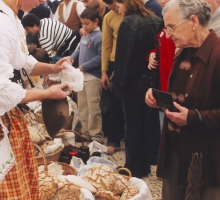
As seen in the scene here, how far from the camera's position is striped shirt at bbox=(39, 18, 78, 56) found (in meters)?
5.21

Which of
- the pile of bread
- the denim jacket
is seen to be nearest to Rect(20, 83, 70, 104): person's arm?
the pile of bread

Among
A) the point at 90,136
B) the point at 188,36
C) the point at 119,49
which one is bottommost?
the point at 90,136

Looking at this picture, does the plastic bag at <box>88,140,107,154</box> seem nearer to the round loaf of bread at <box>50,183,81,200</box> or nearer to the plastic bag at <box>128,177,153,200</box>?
the plastic bag at <box>128,177,153,200</box>

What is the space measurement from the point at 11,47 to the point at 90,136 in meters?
2.93

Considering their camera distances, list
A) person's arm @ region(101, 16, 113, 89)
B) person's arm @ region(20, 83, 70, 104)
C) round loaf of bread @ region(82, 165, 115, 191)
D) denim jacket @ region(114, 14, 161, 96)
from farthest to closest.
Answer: person's arm @ region(101, 16, 113, 89) < denim jacket @ region(114, 14, 161, 96) < round loaf of bread @ region(82, 165, 115, 191) < person's arm @ region(20, 83, 70, 104)

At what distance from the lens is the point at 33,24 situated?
5.22 m

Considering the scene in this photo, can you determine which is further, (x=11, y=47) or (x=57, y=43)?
(x=57, y=43)

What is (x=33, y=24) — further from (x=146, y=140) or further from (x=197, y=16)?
(x=197, y=16)

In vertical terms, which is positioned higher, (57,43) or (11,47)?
(11,47)

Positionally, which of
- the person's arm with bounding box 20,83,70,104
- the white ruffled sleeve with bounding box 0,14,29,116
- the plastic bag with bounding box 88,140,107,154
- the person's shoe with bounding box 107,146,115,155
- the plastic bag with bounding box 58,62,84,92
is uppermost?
the white ruffled sleeve with bounding box 0,14,29,116

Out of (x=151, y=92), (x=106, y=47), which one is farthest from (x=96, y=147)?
(x=151, y=92)

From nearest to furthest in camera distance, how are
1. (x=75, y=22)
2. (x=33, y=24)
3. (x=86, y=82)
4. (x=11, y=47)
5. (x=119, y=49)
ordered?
(x=11, y=47), (x=119, y=49), (x=86, y=82), (x=33, y=24), (x=75, y=22)

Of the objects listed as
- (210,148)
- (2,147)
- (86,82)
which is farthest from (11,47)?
(86,82)

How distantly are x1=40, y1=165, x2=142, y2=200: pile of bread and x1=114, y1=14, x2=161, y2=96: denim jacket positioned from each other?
90 cm
